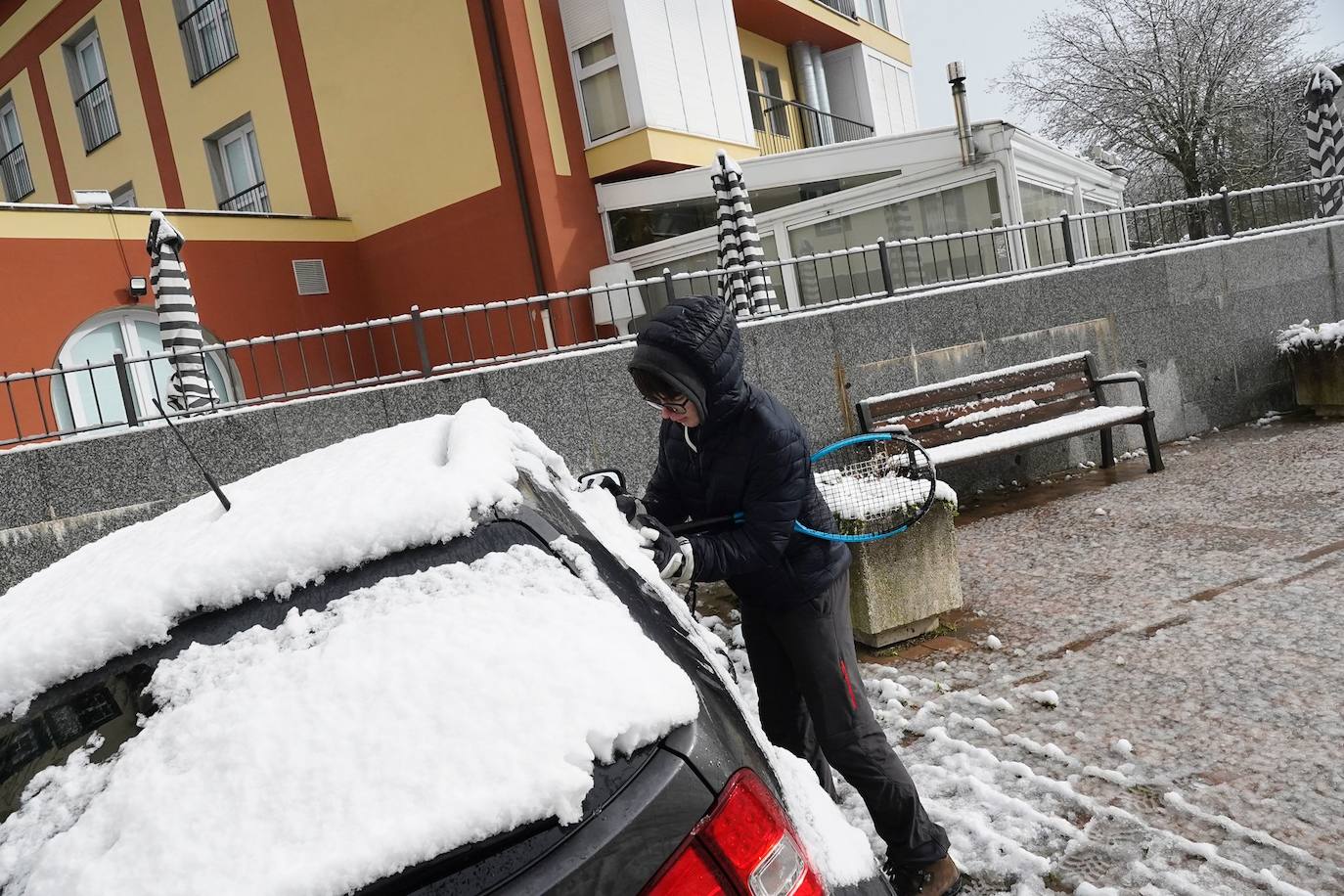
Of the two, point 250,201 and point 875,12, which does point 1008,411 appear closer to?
point 250,201

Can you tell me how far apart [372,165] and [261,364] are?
445 centimetres

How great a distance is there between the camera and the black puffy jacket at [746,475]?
7.97ft

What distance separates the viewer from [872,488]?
398cm

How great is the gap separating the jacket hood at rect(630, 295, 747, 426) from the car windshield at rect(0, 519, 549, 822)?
3.50 ft

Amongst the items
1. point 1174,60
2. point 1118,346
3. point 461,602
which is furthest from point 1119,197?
point 461,602

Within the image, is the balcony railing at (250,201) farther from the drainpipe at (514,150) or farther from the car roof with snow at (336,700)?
the car roof with snow at (336,700)

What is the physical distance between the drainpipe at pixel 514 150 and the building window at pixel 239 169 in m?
6.68

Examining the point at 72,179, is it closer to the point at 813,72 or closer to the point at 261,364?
the point at 261,364

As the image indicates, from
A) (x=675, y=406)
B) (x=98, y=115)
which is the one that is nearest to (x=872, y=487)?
(x=675, y=406)

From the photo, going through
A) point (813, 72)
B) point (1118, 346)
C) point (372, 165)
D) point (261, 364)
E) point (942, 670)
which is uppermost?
point (813, 72)

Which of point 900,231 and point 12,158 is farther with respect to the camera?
point 12,158

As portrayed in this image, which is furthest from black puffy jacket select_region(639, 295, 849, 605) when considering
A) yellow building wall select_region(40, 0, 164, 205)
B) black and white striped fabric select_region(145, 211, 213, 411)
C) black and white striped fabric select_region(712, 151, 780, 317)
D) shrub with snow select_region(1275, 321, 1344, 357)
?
yellow building wall select_region(40, 0, 164, 205)

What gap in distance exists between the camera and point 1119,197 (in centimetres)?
1916

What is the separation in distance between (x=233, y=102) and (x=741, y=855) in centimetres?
1918
